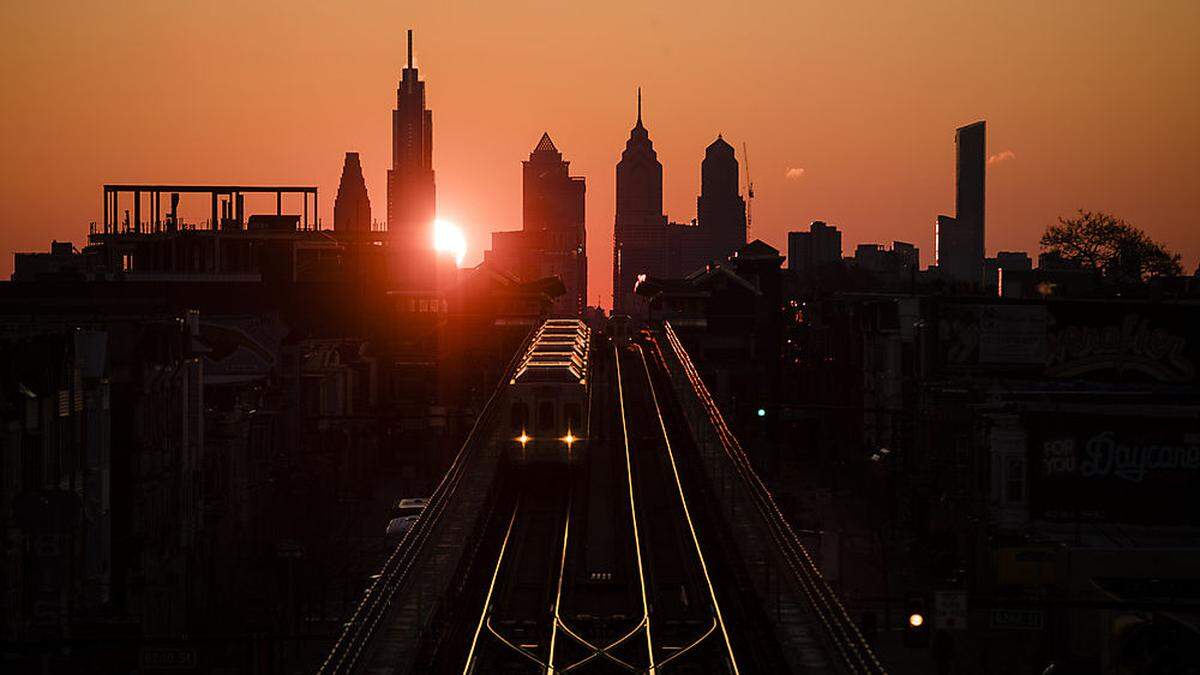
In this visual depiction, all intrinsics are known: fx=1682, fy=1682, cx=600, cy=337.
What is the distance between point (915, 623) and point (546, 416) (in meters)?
27.5

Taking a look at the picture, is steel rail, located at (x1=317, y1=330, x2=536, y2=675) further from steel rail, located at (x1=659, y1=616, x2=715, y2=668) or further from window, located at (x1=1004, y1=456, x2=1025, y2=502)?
window, located at (x1=1004, y1=456, x2=1025, y2=502)

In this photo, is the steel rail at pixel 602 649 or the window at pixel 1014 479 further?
the window at pixel 1014 479

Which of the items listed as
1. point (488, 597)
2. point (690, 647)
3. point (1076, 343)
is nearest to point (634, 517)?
point (488, 597)

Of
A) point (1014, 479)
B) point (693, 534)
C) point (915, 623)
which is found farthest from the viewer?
point (1014, 479)

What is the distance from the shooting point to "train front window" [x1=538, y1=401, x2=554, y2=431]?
5597 cm

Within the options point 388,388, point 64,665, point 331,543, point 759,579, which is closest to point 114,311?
point 331,543

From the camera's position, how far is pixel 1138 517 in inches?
2311

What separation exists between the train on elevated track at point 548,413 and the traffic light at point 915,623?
86.6ft

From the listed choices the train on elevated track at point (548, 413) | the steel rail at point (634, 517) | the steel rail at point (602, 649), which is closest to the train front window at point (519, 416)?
the train on elevated track at point (548, 413)

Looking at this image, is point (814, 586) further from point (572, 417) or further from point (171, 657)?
point (572, 417)

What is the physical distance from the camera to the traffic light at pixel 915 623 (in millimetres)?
29953

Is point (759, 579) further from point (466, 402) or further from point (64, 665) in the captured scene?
point (466, 402)

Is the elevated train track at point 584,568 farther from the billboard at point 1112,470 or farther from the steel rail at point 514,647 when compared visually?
the billboard at point 1112,470

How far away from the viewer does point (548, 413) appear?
56.3 meters
